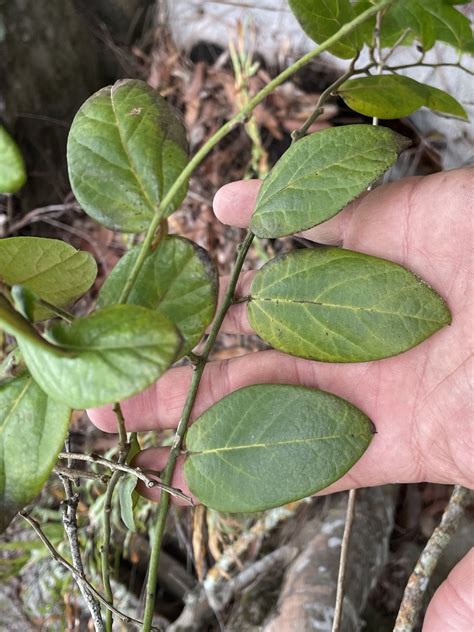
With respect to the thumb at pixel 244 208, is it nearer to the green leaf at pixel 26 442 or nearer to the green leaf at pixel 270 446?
the green leaf at pixel 270 446

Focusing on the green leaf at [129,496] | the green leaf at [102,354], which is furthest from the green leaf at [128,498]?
the green leaf at [102,354]

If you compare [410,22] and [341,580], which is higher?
[410,22]

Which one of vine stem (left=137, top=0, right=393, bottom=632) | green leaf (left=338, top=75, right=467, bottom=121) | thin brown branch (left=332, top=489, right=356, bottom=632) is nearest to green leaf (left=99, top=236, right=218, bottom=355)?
vine stem (left=137, top=0, right=393, bottom=632)

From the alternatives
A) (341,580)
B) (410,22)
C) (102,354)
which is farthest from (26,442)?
(410,22)

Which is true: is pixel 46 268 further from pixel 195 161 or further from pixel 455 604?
pixel 455 604

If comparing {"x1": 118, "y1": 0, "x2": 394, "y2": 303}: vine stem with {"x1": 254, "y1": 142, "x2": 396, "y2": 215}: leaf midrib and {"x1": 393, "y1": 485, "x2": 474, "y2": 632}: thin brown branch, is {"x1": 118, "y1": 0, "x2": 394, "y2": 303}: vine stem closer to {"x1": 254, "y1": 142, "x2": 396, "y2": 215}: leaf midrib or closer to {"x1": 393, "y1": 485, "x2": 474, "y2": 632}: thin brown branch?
{"x1": 254, "y1": 142, "x2": 396, "y2": 215}: leaf midrib
